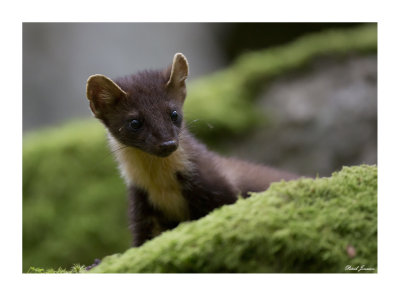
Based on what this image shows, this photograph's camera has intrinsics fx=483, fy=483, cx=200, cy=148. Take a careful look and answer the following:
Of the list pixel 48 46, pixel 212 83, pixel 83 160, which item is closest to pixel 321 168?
pixel 212 83

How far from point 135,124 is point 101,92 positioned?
0.32m

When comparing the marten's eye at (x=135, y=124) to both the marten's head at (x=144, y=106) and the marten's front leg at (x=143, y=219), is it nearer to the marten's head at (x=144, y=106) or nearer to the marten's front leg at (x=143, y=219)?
the marten's head at (x=144, y=106)

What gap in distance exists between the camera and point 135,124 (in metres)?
2.96

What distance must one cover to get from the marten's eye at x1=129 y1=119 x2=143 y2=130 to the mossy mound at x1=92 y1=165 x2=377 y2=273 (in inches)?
34.0

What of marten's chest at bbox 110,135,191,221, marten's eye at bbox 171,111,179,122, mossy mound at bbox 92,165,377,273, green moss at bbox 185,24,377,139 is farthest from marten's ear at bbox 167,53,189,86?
green moss at bbox 185,24,377,139

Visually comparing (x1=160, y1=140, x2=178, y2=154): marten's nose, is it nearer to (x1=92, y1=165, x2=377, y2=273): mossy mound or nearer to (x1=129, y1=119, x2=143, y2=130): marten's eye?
(x1=129, y1=119, x2=143, y2=130): marten's eye

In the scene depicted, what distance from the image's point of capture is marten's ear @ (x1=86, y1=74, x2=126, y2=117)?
9.69 ft

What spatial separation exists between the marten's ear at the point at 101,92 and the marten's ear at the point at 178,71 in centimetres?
35

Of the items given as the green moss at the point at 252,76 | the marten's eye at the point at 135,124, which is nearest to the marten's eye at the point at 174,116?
the marten's eye at the point at 135,124

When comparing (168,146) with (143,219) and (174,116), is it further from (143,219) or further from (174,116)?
(143,219)

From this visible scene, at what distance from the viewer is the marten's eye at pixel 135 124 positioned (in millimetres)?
2955

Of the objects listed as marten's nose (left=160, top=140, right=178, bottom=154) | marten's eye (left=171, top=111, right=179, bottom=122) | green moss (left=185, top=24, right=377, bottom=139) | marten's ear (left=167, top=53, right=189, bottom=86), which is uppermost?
green moss (left=185, top=24, right=377, bottom=139)

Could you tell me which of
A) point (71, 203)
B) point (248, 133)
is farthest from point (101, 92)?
point (248, 133)

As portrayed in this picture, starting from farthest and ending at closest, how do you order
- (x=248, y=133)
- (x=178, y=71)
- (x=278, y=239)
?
(x=248, y=133)
(x=178, y=71)
(x=278, y=239)
